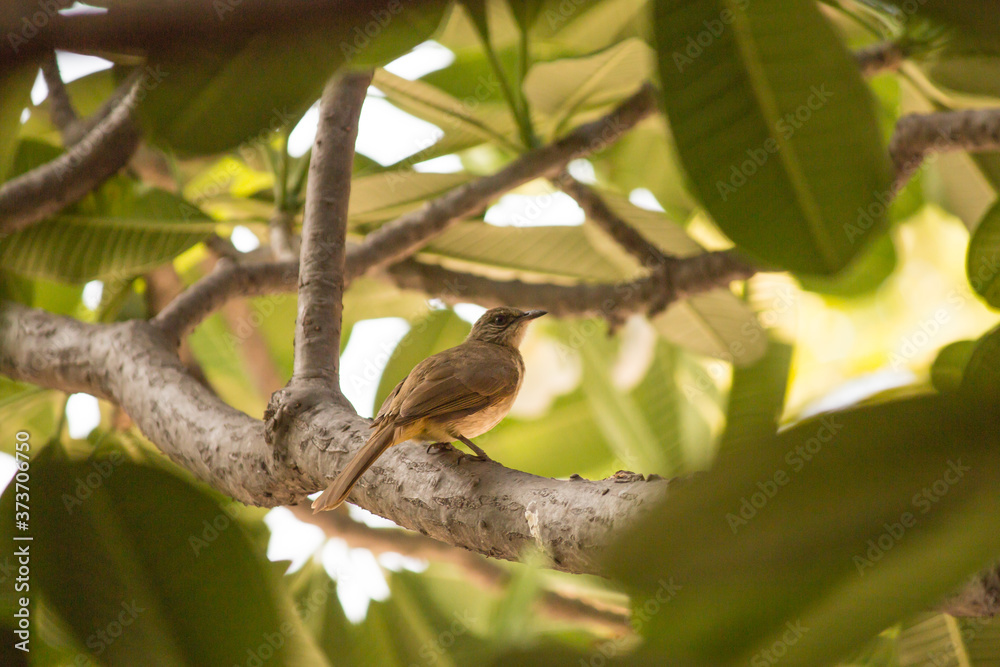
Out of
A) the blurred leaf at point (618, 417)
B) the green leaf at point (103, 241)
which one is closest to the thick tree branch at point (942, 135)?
the blurred leaf at point (618, 417)

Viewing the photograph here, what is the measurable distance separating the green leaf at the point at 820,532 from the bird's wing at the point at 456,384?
116 centimetres

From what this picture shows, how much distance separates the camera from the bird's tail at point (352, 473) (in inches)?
50.8

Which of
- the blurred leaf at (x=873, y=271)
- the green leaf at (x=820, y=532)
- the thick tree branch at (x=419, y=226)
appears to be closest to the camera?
the green leaf at (x=820, y=532)

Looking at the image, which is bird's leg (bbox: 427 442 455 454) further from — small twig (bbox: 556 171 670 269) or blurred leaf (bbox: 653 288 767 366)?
blurred leaf (bbox: 653 288 767 366)

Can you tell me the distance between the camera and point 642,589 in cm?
36

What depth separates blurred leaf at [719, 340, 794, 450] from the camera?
199 cm

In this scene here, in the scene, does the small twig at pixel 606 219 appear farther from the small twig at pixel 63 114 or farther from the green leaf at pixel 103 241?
the small twig at pixel 63 114

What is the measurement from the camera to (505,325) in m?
2.62

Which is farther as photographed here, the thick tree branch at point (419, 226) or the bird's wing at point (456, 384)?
the thick tree branch at point (419, 226)

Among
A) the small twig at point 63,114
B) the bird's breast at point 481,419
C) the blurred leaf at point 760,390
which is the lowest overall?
the blurred leaf at point 760,390

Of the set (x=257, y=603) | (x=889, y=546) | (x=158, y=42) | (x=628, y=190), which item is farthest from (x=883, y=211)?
(x=628, y=190)

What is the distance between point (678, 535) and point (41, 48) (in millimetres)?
484

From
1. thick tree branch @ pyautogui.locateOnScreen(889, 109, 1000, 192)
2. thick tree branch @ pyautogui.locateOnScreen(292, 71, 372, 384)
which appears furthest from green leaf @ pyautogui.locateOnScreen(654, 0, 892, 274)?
thick tree branch @ pyautogui.locateOnScreen(889, 109, 1000, 192)

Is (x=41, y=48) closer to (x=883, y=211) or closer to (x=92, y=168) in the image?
(x=883, y=211)
